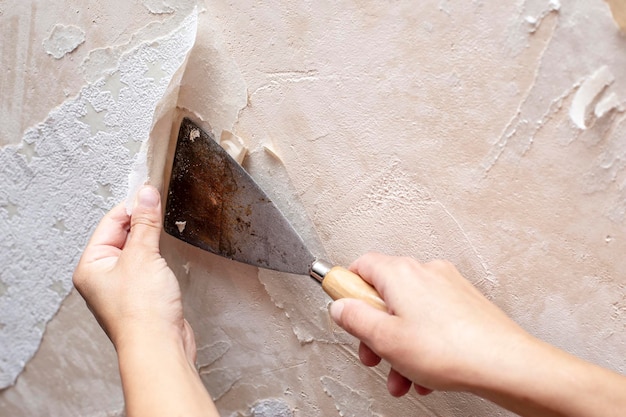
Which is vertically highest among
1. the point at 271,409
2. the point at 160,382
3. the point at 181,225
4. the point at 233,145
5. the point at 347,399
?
the point at 233,145

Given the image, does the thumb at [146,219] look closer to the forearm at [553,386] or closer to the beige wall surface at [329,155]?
the beige wall surface at [329,155]

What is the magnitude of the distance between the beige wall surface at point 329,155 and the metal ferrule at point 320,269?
0.13 m

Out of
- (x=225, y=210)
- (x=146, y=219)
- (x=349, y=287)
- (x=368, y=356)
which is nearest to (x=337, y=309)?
(x=349, y=287)

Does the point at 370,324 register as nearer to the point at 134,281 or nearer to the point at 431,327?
the point at 431,327

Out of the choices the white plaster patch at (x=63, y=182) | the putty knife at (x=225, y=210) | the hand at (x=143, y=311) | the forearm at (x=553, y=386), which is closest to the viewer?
the forearm at (x=553, y=386)

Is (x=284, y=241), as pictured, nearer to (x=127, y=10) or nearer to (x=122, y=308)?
(x=122, y=308)

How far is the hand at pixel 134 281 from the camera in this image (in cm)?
92

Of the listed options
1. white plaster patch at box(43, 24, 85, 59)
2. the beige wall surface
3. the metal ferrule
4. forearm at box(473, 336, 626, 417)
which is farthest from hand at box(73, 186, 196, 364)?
forearm at box(473, 336, 626, 417)

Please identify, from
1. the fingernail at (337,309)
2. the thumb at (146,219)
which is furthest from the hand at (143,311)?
the fingernail at (337,309)

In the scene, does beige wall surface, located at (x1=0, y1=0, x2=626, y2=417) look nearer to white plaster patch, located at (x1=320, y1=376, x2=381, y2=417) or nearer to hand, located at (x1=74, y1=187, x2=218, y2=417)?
white plaster patch, located at (x1=320, y1=376, x2=381, y2=417)

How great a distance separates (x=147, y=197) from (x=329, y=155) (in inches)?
12.8

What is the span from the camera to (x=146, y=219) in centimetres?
98

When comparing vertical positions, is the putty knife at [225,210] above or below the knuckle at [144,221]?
above

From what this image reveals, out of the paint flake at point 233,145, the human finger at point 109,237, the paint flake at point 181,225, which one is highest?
the paint flake at point 233,145
